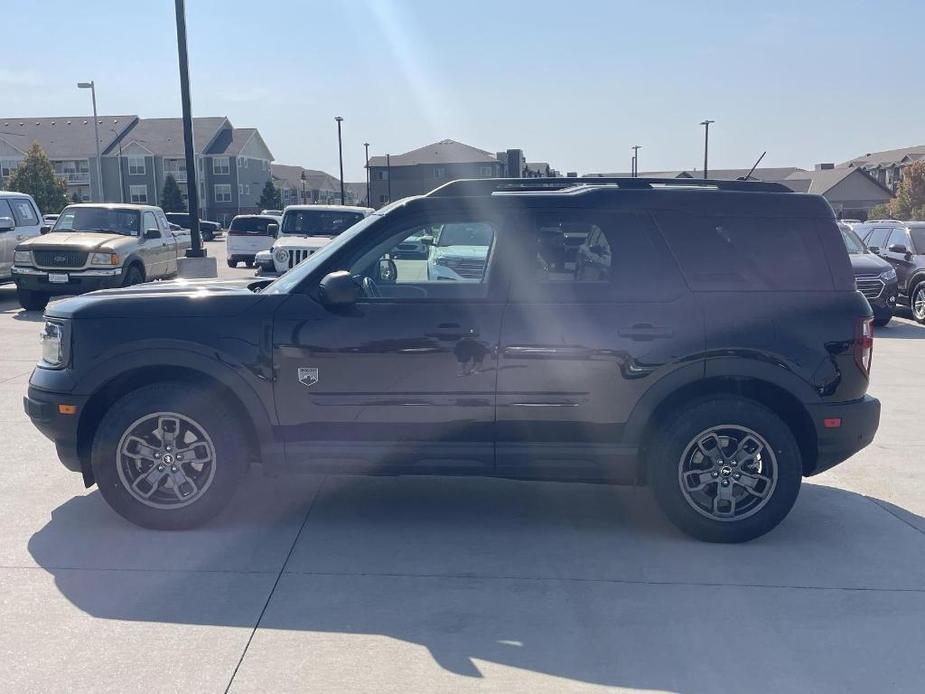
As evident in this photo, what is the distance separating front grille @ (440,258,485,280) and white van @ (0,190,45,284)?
1372 cm

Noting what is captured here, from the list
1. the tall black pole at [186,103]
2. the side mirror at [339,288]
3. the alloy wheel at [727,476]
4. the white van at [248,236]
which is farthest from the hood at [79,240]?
the alloy wheel at [727,476]

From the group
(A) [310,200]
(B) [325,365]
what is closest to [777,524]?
(B) [325,365]

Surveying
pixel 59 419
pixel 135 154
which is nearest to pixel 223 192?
pixel 135 154

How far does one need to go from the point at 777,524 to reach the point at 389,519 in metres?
2.27

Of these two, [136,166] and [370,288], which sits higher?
[136,166]

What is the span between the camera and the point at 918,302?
51.4ft

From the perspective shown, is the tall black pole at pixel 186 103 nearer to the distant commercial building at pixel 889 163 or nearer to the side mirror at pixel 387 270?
the side mirror at pixel 387 270

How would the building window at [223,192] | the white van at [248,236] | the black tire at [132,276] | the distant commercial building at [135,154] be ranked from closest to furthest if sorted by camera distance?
1. the black tire at [132,276]
2. the white van at [248,236]
3. the distant commercial building at [135,154]
4. the building window at [223,192]

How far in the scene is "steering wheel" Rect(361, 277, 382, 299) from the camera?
5086 millimetres

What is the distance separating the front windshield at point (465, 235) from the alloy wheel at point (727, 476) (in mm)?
1681

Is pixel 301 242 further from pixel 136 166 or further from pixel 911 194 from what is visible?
pixel 136 166

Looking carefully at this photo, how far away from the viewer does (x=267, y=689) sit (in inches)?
136

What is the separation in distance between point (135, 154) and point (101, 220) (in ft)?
197

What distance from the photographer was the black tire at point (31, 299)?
50.8 feet
